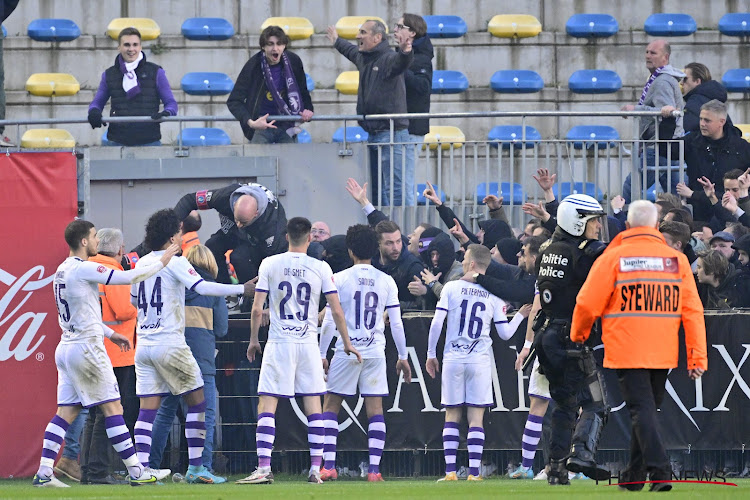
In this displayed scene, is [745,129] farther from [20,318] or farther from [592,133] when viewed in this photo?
[20,318]

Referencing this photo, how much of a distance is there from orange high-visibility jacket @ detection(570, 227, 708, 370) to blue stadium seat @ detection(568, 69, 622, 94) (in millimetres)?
12016

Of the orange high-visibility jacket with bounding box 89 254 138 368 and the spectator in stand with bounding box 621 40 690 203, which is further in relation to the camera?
the spectator in stand with bounding box 621 40 690 203

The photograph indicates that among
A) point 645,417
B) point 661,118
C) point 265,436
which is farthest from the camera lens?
point 661,118

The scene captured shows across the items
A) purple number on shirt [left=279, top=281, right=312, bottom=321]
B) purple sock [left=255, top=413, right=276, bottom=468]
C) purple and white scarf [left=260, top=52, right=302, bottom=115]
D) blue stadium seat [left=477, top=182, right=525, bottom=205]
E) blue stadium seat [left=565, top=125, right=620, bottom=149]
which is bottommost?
purple sock [left=255, top=413, right=276, bottom=468]

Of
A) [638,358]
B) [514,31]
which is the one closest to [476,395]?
[638,358]

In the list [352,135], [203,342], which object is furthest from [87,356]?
[352,135]

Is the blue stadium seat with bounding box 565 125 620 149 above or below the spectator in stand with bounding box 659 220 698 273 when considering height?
above

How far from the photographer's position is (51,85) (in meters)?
21.3

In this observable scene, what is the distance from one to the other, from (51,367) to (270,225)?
2827mm

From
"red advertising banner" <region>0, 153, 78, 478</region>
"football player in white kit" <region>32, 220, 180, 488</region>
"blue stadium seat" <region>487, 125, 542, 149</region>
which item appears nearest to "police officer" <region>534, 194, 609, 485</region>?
"football player in white kit" <region>32, 220, 180, 488</region>

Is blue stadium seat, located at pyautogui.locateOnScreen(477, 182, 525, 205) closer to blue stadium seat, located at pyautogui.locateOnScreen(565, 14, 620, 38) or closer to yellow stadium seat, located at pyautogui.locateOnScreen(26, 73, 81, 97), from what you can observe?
blue stadium seat, located at pyautogui.locateOnScreen(565, 14, 620, 38)

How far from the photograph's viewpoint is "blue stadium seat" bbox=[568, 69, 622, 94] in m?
21.3

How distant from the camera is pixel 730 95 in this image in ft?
71.0

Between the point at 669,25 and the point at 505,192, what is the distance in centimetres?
706
